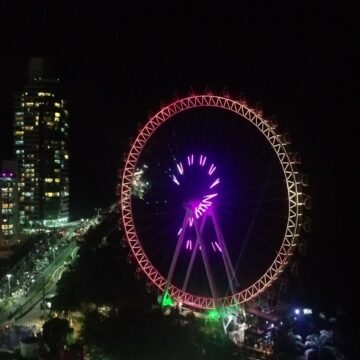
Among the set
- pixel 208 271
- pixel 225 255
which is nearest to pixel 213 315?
pixel 208 271

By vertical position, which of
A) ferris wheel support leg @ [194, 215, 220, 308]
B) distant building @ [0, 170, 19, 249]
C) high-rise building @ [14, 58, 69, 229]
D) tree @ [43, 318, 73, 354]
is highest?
high-rise building @ [14, 58, 69, 229]

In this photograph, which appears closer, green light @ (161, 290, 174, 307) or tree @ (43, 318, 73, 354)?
tree @ (43, 318, 73, 354)

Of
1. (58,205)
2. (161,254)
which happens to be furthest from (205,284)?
(58,205)

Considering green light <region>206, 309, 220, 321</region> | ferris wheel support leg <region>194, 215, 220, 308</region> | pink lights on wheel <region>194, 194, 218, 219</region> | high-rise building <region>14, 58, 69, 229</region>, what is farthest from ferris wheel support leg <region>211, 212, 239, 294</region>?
high-rise building <region>14, 58, 69, 229</region>

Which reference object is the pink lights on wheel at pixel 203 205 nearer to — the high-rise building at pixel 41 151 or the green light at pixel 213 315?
the green light at pixel 213 315

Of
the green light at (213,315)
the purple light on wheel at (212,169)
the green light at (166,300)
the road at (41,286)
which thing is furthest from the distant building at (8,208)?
the purple light on wheel at (212,169)

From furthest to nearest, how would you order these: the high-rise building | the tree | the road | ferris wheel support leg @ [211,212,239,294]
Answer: the high-rise building < the road < the tree < ferris wheel support leg @ [211,212,239,294]

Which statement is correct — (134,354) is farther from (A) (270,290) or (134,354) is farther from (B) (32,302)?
(B) (32,302)

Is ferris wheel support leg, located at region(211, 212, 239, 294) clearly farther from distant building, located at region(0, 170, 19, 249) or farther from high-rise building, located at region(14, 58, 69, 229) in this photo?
high-rise building, located at region(14, 58, 69, 229)
